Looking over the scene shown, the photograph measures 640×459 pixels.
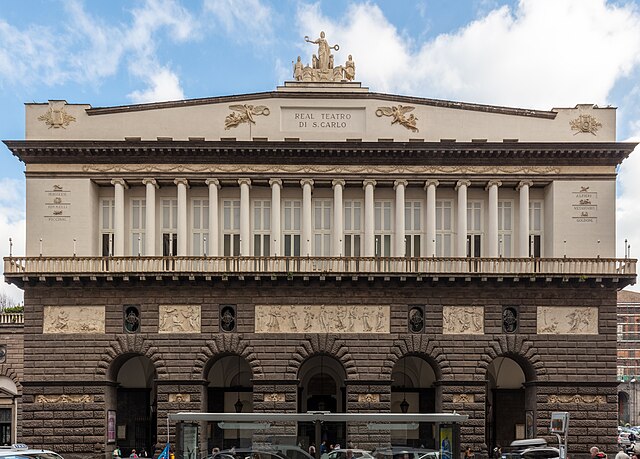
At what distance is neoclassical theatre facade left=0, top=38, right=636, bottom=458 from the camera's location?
49219mm

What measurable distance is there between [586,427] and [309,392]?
17546mm

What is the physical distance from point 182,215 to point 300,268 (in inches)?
320

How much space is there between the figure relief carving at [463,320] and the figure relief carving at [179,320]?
48.4 feet

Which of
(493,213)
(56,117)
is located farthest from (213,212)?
(493,213)

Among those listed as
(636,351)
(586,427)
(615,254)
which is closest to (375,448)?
(586,427)

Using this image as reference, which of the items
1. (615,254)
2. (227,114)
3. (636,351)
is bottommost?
(636,351)

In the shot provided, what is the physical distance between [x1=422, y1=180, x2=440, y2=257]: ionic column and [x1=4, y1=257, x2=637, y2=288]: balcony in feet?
6.48

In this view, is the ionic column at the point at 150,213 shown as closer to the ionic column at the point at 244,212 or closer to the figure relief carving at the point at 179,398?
the ionic column at the point at 244,212

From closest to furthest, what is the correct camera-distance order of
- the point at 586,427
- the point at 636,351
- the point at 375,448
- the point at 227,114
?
the point at 375,448 < the point at 586,427 < the point at 227,114 < the point at 636,351

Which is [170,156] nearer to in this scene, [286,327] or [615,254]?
[286,327]

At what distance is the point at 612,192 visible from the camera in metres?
51.8

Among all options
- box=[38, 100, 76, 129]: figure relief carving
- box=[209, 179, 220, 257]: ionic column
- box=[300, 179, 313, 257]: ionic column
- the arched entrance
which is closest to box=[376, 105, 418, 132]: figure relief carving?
box=[300, 179, 313, 257]: ionic column

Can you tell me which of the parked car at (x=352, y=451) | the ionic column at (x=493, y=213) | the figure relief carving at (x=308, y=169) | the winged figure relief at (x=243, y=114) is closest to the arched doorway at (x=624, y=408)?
the ionic column at (x=493, y=213)

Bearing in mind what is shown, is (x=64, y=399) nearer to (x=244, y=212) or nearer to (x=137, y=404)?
(x=137, y=404)
